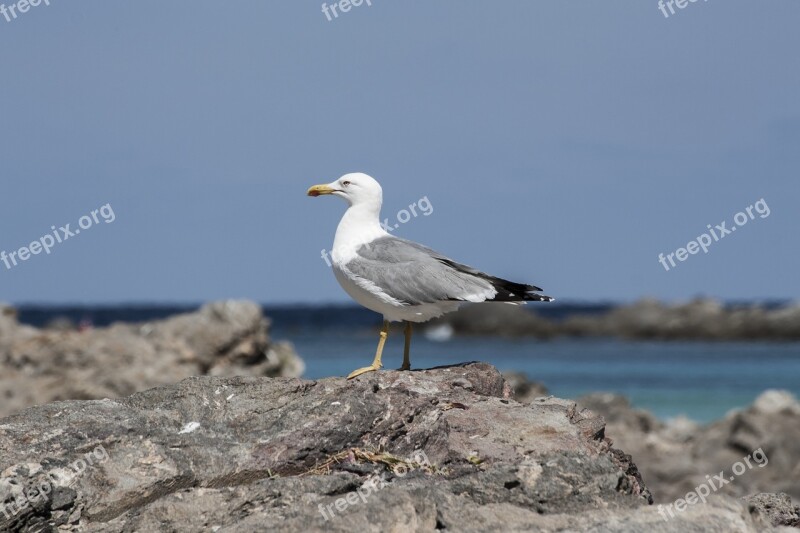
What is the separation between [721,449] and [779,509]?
38.8 ft

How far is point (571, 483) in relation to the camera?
4.66 metres

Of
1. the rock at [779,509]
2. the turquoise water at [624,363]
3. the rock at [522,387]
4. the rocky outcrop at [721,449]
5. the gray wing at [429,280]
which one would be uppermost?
the gray wing at [429,280]

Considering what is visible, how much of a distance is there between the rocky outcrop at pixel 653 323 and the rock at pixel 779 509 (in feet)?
198

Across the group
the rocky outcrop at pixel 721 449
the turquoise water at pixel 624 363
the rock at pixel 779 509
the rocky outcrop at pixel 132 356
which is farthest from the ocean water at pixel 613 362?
the rock at pixel 779 509

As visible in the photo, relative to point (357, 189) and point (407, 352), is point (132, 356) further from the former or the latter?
point (407, 352)

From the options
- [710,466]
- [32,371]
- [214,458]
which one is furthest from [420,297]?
[710,466]

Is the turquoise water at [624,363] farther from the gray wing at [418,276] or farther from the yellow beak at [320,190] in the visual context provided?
the gray wing at [418,276]

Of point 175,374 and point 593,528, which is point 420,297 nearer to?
point 593,528

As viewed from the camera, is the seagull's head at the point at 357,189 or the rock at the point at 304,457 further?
the seagull's head at the point at 357,189

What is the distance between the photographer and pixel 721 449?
1678 cm

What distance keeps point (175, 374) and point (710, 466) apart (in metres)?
7.38

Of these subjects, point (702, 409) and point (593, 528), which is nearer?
point (593, 528)

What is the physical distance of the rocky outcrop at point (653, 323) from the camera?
6519 centimetres

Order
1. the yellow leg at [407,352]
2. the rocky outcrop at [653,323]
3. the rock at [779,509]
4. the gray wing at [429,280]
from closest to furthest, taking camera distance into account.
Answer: the rock at [779,509] < the gray wing at [429,280] < the yellow leg at [407,352] < the rocky outcrop at [653,323]
